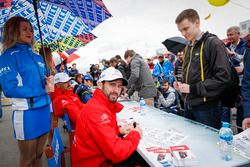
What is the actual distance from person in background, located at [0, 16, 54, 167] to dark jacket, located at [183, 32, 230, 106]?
1.40 metres

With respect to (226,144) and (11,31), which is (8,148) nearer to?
(11,31)

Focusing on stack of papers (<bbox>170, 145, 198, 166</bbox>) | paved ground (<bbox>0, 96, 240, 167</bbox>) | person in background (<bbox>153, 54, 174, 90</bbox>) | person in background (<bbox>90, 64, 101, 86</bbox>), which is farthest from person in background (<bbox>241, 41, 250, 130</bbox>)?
person in background (<bbox>90, 64, 101, 86</bbox>)

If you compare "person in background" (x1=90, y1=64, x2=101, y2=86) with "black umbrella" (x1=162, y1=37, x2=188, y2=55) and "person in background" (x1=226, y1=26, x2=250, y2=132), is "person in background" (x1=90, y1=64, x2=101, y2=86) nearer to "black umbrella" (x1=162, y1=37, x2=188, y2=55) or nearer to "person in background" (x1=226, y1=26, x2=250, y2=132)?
"black umbrella" (x1=162, y1=37, x2=188, y2=55)

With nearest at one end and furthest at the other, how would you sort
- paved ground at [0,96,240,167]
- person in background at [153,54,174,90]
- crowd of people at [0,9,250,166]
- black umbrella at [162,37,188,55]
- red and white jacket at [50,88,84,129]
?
crowd of people at [0,9,250,166] < red and white jacket at [50,88,84,129] < paved ground at [0,96,240,167] < black umbrella at [162,37,188,55] < person in background at [153,54,174,90]

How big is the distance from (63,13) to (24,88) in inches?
52.6

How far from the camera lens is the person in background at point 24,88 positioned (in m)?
1.65

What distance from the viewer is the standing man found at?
1.66m

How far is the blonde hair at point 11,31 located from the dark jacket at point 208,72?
169cm

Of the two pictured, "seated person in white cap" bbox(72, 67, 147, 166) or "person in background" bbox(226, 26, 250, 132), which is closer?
"seated person in white cap" bbox(72, 67, 147, 166)

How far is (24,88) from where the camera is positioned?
1.67 meters

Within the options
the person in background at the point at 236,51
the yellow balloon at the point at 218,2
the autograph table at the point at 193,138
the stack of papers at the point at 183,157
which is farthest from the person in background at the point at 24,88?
the person in background at the point at 236,51

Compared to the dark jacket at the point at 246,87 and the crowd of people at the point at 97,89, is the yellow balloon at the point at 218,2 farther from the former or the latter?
the dark jacket at the point at 246,87

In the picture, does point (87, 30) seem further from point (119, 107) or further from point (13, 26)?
point (119, 107)

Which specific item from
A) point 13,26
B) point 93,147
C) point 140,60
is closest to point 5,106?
point 140,60
